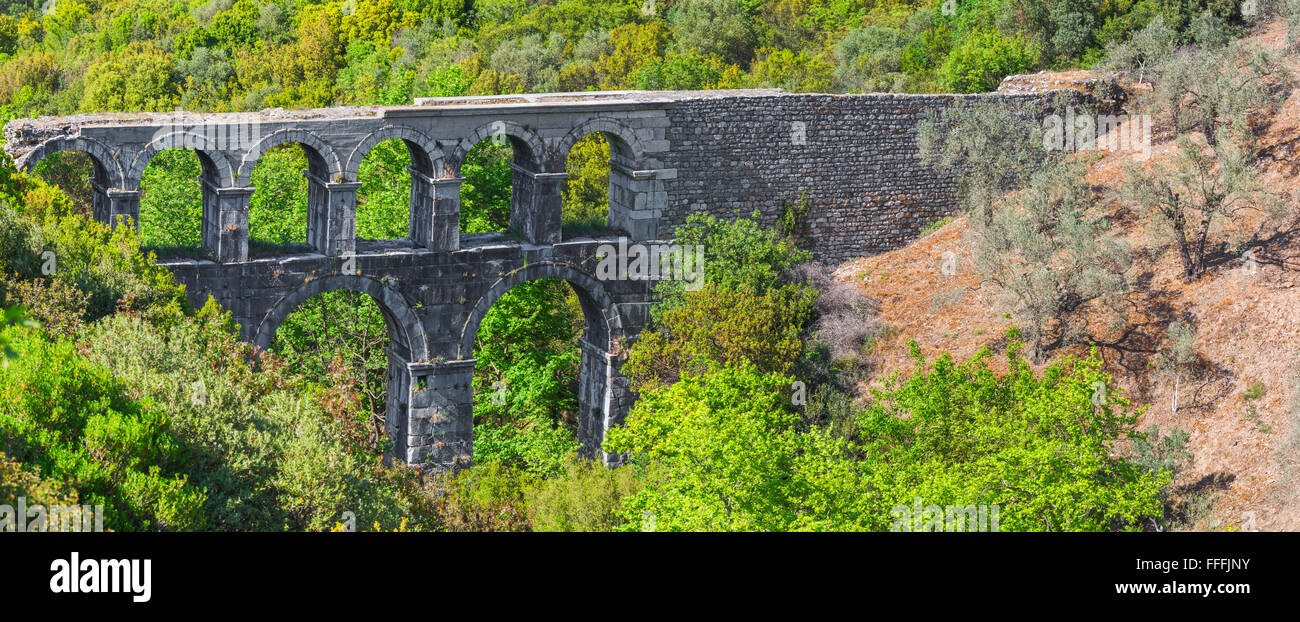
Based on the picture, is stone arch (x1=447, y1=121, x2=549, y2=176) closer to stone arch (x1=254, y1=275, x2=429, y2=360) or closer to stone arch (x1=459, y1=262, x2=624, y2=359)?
stone arch (x1=459, y1=262, x2=624, y2=359)

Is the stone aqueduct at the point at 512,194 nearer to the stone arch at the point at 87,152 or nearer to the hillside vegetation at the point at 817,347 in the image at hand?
the stone arch at the point at 87,152

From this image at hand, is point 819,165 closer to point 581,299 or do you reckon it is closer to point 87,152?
point 581,299

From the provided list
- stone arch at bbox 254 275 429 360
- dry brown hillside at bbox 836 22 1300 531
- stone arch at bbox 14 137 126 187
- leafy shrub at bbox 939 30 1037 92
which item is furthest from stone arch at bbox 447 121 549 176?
leafy shrub at bbox 939 30 1037 92

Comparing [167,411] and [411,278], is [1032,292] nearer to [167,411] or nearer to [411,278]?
[411,278]

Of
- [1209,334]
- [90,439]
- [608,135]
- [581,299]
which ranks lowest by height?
[90,439]

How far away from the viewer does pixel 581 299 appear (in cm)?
3036

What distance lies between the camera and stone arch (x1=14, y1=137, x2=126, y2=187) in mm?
25297

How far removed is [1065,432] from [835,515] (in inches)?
174

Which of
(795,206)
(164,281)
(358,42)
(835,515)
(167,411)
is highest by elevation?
(358,42)

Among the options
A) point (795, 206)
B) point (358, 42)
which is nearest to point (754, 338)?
point (795, 206)

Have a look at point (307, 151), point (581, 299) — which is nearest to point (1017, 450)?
point (581, 299)

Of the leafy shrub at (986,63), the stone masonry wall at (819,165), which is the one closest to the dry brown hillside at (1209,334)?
the stone masonry wall at (819,165)

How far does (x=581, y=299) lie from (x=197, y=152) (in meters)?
8.05

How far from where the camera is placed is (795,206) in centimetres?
3098
